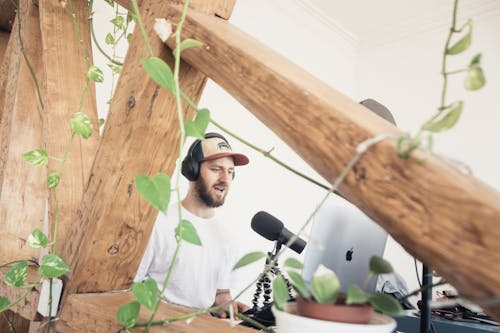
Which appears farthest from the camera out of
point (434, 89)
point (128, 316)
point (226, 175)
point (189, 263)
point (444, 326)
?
point (434, 89)

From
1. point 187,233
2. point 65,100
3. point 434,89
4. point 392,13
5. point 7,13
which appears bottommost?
point 187,233

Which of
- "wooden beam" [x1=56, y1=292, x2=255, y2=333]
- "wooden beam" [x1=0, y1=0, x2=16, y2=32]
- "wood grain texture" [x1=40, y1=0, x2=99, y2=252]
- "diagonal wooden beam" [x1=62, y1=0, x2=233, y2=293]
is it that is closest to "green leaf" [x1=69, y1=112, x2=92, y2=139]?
"diagonal wooden beam" [x1=62, y1=0, x2=233, y2=293]

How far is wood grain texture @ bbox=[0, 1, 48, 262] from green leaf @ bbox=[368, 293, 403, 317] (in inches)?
51.2

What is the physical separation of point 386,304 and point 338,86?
15.3 ft

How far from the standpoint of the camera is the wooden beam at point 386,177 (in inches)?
13.0

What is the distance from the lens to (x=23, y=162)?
145 cm

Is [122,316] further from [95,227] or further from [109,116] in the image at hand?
[109,116]

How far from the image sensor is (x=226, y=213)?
12.1 feet

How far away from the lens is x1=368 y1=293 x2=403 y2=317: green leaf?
0.38 metres

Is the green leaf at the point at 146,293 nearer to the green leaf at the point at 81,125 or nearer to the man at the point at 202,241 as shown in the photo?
the green leaf at the point at 81,125

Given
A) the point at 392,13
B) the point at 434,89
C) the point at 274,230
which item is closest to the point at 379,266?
the point at 274,230

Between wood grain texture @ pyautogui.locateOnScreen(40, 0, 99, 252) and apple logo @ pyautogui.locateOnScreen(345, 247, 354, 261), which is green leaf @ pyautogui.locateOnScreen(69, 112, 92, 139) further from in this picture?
apple logo @ pyautogui.locateOnScreen(345, 247, 354, 261)

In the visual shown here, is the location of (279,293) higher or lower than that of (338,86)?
lower

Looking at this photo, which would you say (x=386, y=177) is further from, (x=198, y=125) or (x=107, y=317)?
(x=107, y=317)
